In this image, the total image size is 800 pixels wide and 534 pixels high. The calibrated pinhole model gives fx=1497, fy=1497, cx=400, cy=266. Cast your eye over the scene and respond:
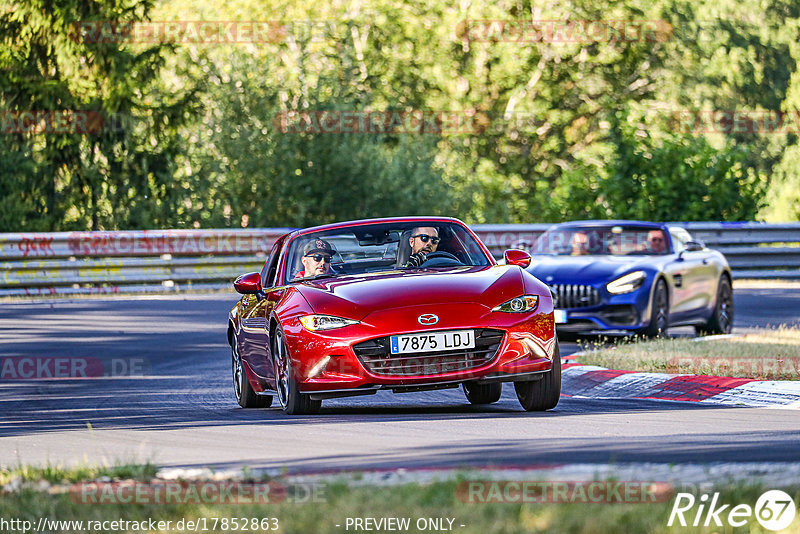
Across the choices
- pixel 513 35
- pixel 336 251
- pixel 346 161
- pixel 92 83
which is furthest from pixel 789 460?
pixel 513 35

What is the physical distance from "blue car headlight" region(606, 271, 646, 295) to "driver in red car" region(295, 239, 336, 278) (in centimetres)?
601

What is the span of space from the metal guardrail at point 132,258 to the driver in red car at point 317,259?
1478cm

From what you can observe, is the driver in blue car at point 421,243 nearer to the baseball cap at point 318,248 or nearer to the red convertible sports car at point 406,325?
the red convertible sports car at point 406,325

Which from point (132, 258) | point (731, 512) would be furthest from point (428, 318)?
point (132, 258)

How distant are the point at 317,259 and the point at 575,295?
6.17 meters

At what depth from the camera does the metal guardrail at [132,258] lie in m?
25.1

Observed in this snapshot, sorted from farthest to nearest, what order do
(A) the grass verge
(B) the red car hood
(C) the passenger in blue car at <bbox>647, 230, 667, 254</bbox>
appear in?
(C) the passenger in blue car at <bbox>647, 230, 667, 254</bbox> → (A) the grass verge → (B) the red car hood

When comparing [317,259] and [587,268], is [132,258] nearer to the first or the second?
[587,268]

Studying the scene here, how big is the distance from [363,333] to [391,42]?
4211cm

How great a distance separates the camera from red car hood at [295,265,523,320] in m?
9.64

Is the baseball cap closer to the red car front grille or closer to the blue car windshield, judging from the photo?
the red car front grille

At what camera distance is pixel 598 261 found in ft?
55.4

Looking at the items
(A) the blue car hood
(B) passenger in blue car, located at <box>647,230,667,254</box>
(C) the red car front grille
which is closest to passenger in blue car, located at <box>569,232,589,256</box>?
(A) the blue car hood

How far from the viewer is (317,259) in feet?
35.6
